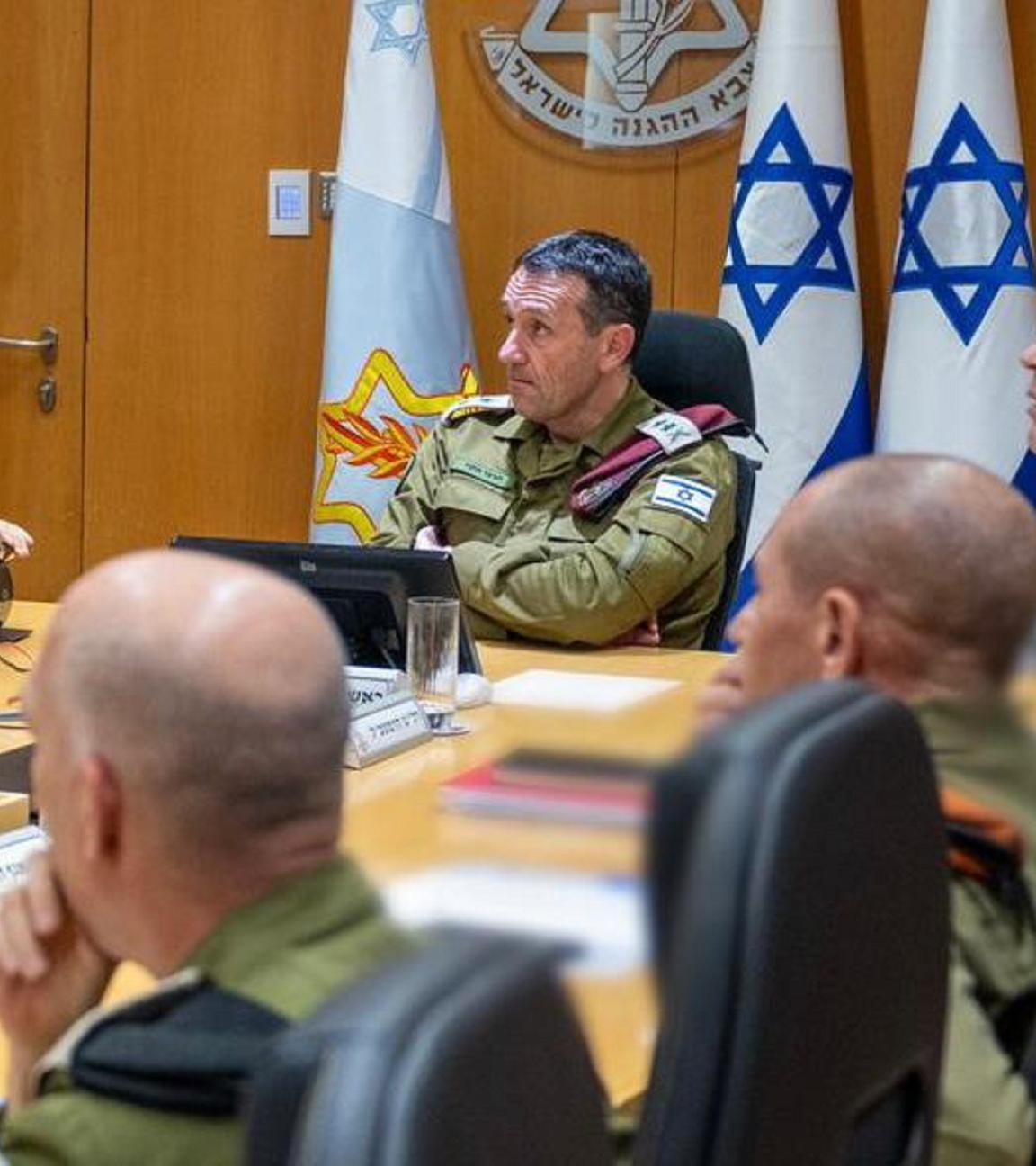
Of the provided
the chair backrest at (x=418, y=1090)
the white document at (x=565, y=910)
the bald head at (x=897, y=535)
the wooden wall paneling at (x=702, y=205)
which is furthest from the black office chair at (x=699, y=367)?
the white document at (x=565, y=910)

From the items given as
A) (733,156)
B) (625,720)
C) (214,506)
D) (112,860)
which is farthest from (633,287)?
(625,720)

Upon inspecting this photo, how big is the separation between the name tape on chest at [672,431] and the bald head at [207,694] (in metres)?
2.38

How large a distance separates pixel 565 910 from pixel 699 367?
3.08 metres

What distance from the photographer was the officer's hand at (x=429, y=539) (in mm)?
3174

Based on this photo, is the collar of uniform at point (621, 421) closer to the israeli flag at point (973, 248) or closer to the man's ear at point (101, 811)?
the israeli flag at point (973, 248)

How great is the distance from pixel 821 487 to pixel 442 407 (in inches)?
131

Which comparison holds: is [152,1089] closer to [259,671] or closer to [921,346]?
[259,671]

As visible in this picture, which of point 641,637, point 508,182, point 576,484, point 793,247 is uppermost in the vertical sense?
point 508,182

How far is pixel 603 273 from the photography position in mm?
3307

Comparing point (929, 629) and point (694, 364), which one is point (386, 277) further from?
point (929, 629)

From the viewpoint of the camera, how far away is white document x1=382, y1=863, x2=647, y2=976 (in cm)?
27

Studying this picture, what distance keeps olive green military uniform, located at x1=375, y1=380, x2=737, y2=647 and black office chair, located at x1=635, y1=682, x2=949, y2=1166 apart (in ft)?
6.45

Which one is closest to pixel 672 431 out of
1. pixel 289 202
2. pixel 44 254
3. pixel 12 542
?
pixel 12 542

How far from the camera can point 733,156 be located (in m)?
4.48
